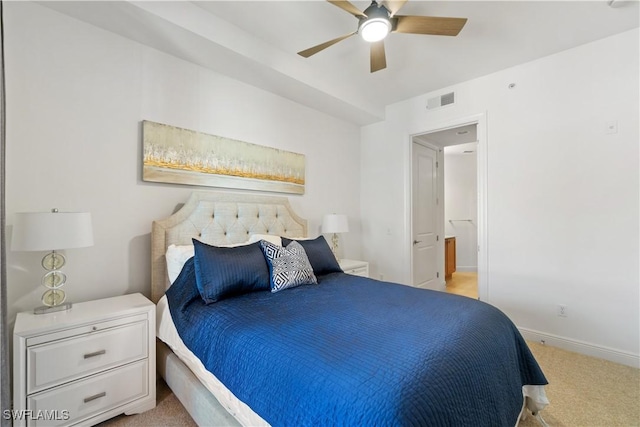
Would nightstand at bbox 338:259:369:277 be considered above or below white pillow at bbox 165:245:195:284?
below

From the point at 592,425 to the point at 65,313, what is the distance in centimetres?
313

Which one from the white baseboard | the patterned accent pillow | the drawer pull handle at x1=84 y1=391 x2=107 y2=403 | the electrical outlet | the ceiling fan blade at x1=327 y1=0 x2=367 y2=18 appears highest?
the ceiling fan blade at x1=327 y1=0 x2=367 y2=18

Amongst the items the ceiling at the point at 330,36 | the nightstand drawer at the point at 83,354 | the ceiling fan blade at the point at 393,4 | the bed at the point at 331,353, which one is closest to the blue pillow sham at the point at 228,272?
the bed at the point at 331,353

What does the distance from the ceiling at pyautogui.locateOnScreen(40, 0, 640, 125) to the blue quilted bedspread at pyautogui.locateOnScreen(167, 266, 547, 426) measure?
1891 millimetres

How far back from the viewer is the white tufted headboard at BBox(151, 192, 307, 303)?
222cm

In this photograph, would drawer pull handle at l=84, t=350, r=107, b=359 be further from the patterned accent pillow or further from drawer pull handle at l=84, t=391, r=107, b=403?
the patterned accent pillow

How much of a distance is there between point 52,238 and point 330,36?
247cm

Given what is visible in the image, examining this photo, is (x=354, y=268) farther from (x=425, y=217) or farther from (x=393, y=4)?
(x=393, y=4)

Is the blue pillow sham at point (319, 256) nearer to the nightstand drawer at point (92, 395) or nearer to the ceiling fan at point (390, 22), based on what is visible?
the nightstand drawer at point (92, 395)

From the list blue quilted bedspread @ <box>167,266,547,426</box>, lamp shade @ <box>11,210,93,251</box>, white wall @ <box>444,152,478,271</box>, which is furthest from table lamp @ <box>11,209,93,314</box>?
white wall @ <box>444,152,478,271</box>

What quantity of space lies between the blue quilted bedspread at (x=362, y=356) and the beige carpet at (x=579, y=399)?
0.49 m

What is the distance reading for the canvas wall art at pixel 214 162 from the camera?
2.31 m

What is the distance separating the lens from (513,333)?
1.65 m

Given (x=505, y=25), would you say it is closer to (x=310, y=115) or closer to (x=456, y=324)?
(x=310, y=115)
